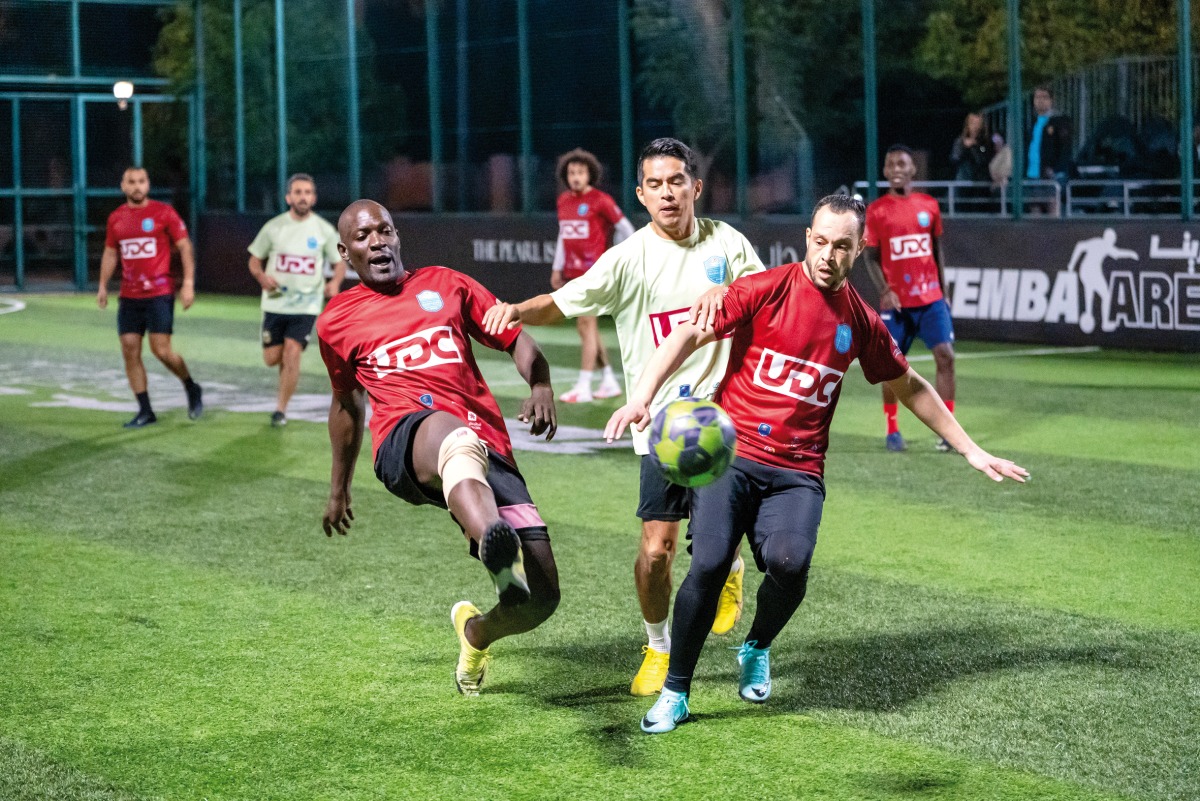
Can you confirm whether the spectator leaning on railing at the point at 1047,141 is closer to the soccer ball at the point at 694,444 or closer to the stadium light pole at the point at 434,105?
the stadium light pole at the point at 434,105

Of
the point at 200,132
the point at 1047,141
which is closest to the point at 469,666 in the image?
the point at 1047,141

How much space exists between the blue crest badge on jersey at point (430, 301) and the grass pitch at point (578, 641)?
4.90ft

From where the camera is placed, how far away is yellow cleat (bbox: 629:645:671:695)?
6.20 m

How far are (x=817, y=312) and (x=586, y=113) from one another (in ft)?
67.2

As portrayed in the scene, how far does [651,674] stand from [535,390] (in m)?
1.22

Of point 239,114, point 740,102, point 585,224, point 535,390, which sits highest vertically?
point 239,114

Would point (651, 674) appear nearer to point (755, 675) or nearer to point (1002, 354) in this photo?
point (755, 675)

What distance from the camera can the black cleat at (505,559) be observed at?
Answer: 515 centimetres

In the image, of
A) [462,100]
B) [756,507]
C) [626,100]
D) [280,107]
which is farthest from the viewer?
[280,107]

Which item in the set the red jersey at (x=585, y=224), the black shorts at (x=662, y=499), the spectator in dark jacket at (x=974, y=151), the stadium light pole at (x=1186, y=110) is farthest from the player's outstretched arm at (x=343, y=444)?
the spectator in dark jacket at (x=974, y=151)

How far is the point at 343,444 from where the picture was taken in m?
6.32

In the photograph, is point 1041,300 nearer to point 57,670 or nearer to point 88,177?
point 57,670

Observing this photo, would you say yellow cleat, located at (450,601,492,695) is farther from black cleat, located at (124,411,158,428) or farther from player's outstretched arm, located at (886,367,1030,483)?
black cleat, located at (124,411,158,428)

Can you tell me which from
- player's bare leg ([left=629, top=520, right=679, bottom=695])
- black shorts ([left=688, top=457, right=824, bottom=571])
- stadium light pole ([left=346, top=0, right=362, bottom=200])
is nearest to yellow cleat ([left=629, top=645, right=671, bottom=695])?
player's bare leg ([left=629, top=520, right=679, bottom=695])
